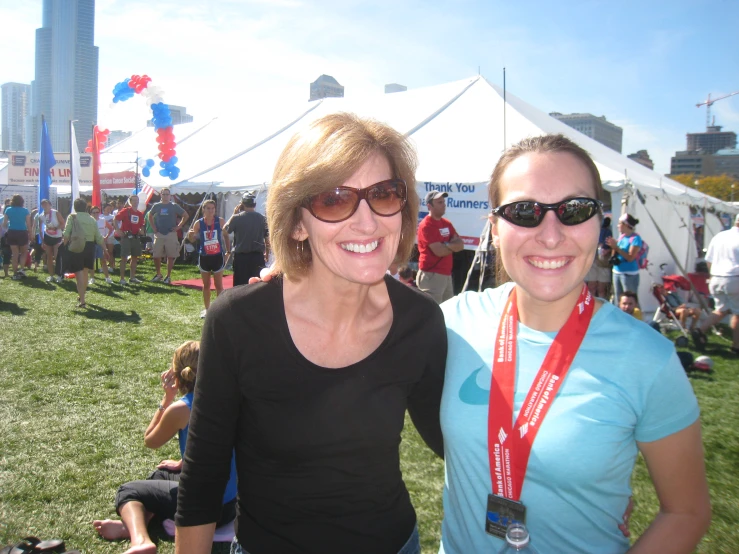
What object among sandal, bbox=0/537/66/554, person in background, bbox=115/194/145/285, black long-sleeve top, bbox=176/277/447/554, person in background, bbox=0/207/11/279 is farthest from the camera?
person in background, bbox=0/207/11/279

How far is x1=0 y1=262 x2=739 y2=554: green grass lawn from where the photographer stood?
10.7ft

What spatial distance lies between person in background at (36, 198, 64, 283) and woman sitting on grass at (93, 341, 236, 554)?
35.3ft

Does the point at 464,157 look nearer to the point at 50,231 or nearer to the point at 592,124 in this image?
the point at 50,231

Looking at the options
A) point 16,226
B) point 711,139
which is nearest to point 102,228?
point 16,226

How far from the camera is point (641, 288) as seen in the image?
382 inches

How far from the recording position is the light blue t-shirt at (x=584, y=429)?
48.4 inches

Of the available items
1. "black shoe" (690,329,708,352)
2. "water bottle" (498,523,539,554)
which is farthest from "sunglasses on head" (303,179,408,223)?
"black shoe" (690,329,708,352)

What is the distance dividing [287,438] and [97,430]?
3860 mm

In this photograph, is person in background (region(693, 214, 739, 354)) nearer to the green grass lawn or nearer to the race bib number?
the green grass lawn

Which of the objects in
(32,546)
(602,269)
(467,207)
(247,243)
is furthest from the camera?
(467,207)

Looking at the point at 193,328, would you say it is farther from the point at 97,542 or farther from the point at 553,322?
the point at 553,322

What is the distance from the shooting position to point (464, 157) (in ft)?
33.8

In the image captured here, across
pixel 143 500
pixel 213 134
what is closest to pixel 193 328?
pixel 143 500

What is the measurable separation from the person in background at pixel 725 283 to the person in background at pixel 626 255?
105 cm
